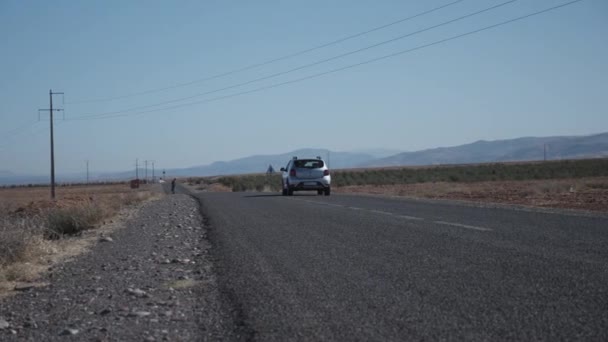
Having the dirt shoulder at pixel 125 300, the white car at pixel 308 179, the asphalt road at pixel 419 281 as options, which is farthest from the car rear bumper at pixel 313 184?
the dirt shoulder at pixel 125 300

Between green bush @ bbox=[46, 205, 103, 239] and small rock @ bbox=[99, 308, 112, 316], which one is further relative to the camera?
green bush @ bbox=[46, 205, 103, 239]

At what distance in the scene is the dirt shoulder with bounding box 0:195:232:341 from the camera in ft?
22.2

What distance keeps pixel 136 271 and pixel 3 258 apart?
251 centimetres

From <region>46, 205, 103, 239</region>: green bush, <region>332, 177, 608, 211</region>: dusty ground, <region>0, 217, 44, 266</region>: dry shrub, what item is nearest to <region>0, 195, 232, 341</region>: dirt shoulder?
<region>0, 217, 44, 266</region>: dry shrub

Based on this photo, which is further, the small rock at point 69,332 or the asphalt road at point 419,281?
the small rock at point 69,332

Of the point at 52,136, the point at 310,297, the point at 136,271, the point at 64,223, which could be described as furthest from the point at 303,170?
the point at 52,136

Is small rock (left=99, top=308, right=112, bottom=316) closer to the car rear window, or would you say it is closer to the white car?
the white car

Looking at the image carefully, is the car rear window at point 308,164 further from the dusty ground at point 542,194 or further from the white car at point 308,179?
the dusty ground at point 542,194

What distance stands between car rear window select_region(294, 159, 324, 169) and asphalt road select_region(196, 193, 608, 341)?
20.2 metres

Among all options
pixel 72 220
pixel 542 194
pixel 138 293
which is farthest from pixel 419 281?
pixel 542 194

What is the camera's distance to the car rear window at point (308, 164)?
3569 centimetres

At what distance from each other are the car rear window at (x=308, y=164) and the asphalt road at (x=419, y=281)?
797 inches

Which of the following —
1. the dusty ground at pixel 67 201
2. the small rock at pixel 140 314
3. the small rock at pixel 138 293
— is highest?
the dusty ground at pixel 67 201

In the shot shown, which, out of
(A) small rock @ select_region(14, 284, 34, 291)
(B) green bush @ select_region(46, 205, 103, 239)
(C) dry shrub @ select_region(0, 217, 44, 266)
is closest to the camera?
(A) small rock @ select_region(14, 284, 34, 291)
